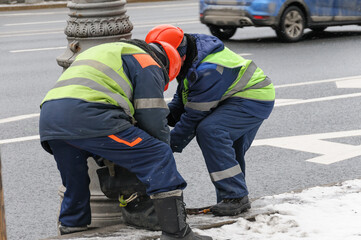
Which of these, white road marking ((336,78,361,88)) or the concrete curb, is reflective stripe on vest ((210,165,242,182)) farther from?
the concrete curb

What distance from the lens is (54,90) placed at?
3811mm

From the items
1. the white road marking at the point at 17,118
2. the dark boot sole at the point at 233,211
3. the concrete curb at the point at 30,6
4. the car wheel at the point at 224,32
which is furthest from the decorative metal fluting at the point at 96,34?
the concrete curb at the point at 30,6

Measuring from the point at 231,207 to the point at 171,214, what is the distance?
0.79 m

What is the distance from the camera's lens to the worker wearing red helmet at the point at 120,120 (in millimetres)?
3674

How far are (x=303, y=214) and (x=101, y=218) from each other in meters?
1.21

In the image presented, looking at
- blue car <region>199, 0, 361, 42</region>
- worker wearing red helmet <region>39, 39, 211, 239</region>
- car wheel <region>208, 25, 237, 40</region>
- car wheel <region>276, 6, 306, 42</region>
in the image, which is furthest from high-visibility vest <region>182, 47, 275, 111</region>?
car wheel <region>208, 25, 237, 40</region>

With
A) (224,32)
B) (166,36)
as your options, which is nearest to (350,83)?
(224,32)

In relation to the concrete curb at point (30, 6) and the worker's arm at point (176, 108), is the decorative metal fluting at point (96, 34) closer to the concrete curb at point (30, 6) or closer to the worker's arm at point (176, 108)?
the worker's arm at point (176, 108)

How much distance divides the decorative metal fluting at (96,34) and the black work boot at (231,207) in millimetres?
602

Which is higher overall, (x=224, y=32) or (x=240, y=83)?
(x=240, y=83)

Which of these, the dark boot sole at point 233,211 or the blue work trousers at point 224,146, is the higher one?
the blue work trousers at point 224,146

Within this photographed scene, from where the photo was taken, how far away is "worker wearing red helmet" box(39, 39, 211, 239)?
3.67 metres

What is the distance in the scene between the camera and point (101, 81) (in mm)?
3707

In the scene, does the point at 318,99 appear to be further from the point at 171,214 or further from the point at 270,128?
the point at 171,214
